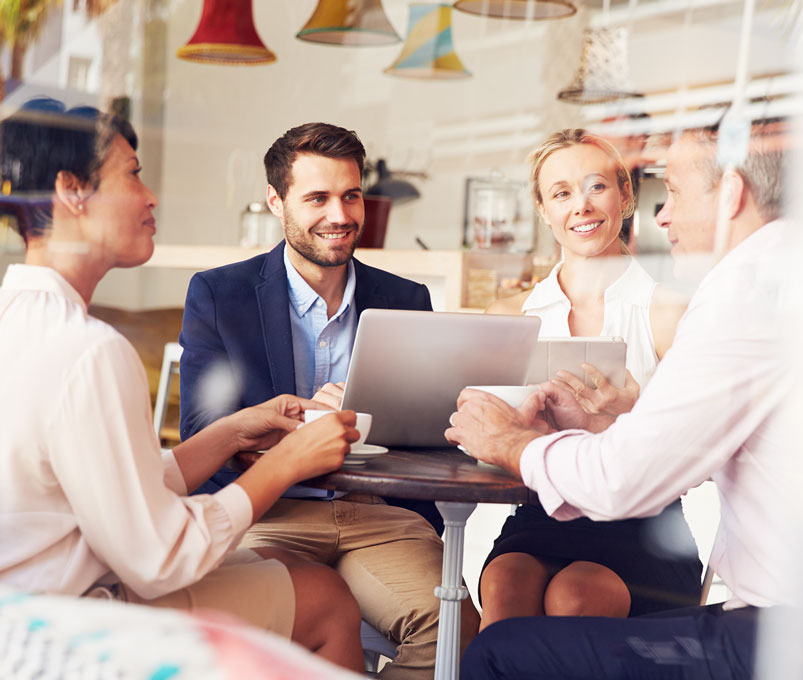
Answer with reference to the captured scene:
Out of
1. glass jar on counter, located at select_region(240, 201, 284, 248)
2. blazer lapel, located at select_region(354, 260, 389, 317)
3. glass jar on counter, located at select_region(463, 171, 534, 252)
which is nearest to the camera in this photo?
blazer lapel, located at select_region(354, 260, 389, 317)

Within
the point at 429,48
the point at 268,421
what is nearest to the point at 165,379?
the point at 268,421

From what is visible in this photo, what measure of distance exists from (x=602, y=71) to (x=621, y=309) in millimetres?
2475

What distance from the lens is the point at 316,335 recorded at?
1.98 metres

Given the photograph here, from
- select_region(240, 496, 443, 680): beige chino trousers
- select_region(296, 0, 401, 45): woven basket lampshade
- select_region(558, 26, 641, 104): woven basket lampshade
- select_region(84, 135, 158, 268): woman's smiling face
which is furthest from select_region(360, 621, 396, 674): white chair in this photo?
select_region(296, 0, 401, 45): woven basket lampshade

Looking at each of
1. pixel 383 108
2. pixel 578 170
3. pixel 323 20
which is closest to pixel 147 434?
pixel 578 170

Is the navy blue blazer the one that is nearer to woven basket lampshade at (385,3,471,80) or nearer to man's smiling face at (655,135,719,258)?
man's smiling face at (655,135,719,258)

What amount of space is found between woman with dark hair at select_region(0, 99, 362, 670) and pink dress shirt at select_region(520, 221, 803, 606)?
14.5 inches

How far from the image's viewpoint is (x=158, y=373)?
322 cm

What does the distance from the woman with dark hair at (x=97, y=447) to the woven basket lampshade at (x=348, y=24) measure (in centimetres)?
327

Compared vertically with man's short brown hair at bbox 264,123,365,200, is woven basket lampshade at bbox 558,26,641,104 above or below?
above

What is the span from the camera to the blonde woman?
1704 mm

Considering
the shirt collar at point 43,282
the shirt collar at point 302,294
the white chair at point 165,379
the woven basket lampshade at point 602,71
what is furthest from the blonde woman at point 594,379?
the woven basket lampshade at point 602,71

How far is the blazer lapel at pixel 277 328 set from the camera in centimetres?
192

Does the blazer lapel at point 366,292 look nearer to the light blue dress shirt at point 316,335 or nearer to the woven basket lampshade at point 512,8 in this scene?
the light blue dress shirt at point 316,335
